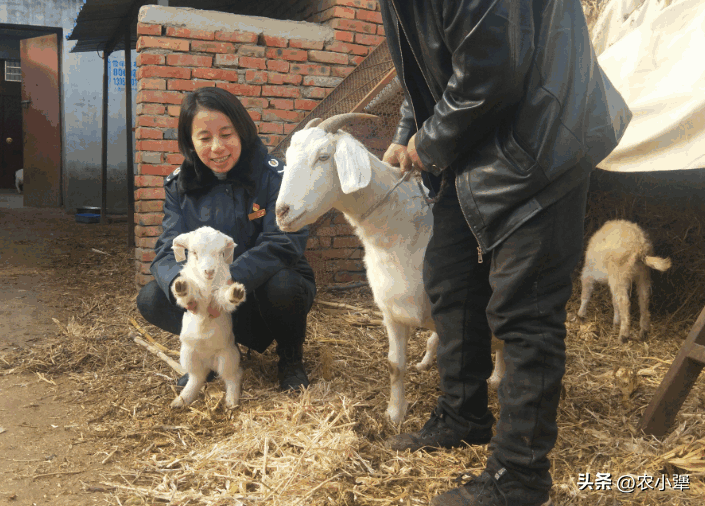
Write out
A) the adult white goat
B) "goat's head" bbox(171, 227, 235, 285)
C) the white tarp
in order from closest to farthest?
the adult white goat → "goat's head" bbox(171, 227, 235, 285) → the white tarp

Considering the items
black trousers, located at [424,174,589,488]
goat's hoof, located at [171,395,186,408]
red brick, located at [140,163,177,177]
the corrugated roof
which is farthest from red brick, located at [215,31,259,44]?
black trousers, located at [424,174,589,488]

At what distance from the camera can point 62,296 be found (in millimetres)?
4836

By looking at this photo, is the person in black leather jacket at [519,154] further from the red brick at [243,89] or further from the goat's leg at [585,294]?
the red brick at [243,89]

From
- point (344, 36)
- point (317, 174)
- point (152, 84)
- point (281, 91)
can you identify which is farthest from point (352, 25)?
point (317, 174)

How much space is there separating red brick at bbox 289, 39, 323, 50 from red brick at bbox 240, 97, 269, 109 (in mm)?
537

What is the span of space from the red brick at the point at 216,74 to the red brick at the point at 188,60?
51mm

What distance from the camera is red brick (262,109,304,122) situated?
15.7 ft

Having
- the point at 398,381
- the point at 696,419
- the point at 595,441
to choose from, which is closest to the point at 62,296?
the point at 398,381

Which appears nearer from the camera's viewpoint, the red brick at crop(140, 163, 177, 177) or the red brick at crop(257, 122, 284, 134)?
the red brick at crop(140, 163, 177, 177)

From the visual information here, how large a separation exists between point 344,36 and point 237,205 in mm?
2750

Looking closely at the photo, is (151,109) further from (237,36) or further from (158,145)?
(237,36)

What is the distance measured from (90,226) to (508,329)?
338 inches

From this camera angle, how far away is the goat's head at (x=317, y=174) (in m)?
2.12

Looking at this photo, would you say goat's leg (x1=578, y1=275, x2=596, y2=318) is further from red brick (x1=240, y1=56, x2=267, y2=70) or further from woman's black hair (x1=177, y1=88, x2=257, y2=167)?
red brick (x1=240, y1=56, x2=267, y2=70)
